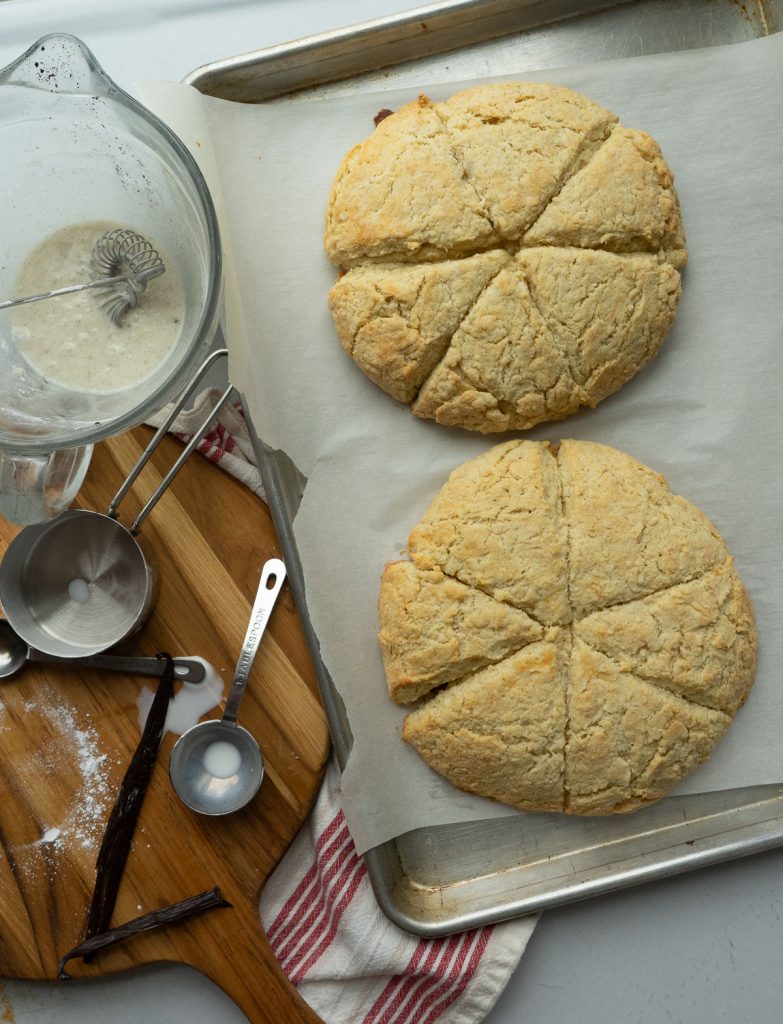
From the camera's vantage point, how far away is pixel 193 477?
2723mm

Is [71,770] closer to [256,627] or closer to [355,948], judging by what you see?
[256,627]

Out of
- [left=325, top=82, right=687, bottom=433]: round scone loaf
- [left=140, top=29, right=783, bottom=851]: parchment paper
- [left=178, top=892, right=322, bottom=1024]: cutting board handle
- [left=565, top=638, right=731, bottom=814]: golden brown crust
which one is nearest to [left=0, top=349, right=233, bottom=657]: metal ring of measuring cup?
[left=140, top=29, right=783, bottom=851]: parchment paper

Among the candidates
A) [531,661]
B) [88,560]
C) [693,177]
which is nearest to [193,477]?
[88,560]

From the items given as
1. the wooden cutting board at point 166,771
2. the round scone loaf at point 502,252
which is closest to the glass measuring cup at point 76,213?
the wooden cutting board at point 166,771

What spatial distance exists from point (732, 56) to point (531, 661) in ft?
6.17

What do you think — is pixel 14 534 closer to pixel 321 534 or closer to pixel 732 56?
pixel 321 534

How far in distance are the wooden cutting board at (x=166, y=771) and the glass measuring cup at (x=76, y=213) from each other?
0.34 m

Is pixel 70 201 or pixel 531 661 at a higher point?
pixel 70 201

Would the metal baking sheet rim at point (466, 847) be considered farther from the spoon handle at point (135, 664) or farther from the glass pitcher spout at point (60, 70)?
the glass pitcher spout at point (60, 70)

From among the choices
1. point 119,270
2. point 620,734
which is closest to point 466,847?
point 620,734

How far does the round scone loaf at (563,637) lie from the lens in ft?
8.08

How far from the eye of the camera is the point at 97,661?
2.66 metres

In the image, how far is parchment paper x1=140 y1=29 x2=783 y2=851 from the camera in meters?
2.61

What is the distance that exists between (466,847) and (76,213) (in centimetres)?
215
